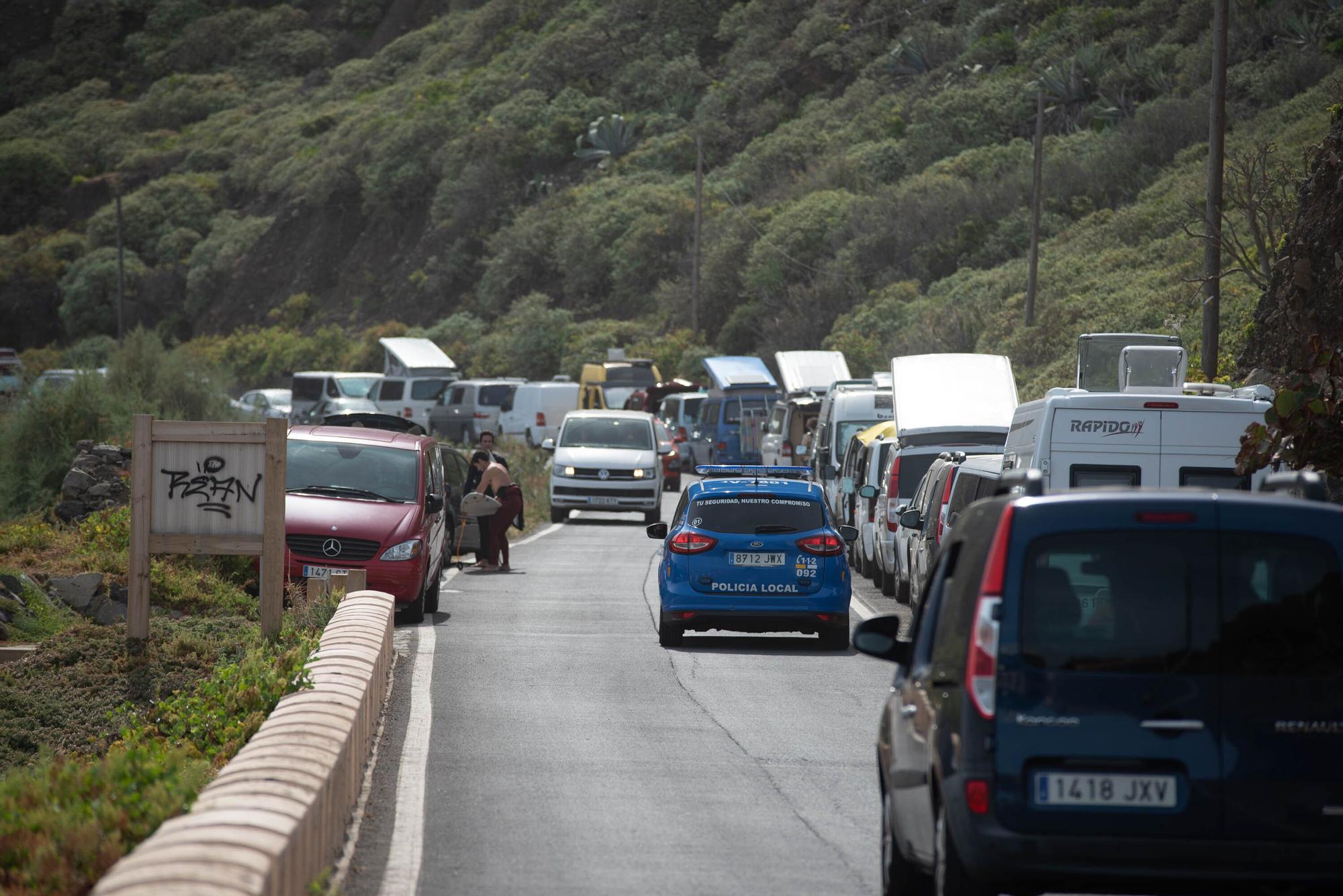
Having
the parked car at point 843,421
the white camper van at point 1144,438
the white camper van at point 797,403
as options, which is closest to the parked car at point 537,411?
the white camper van at point 797,403

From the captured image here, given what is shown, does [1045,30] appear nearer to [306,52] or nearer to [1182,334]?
[1182,334]

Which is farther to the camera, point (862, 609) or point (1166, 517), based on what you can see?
point (862, 609)

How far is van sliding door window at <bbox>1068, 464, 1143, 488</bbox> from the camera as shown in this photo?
44.8 feet

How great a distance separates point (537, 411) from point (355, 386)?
8943 mm

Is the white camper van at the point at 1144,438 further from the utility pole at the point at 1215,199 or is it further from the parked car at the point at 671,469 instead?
the parked car at the point at 671,469

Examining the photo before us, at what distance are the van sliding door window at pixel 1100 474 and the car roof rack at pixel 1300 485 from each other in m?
7.54

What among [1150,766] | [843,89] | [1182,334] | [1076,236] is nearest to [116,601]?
[1150,766]

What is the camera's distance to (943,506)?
55.6ft

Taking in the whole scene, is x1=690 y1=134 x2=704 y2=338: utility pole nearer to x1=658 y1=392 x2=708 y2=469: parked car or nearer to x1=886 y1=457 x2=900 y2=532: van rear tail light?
x1=658 y1=392 x2=708 y2=469: parked car

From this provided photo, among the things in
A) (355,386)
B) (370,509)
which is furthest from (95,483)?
(355,386)

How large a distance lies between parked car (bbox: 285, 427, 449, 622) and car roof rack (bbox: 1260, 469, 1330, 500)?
439 inches

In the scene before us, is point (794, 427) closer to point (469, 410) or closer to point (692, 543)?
point (469, 410)

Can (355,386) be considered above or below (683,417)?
above

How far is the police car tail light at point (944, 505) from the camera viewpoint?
1675 centimetres
